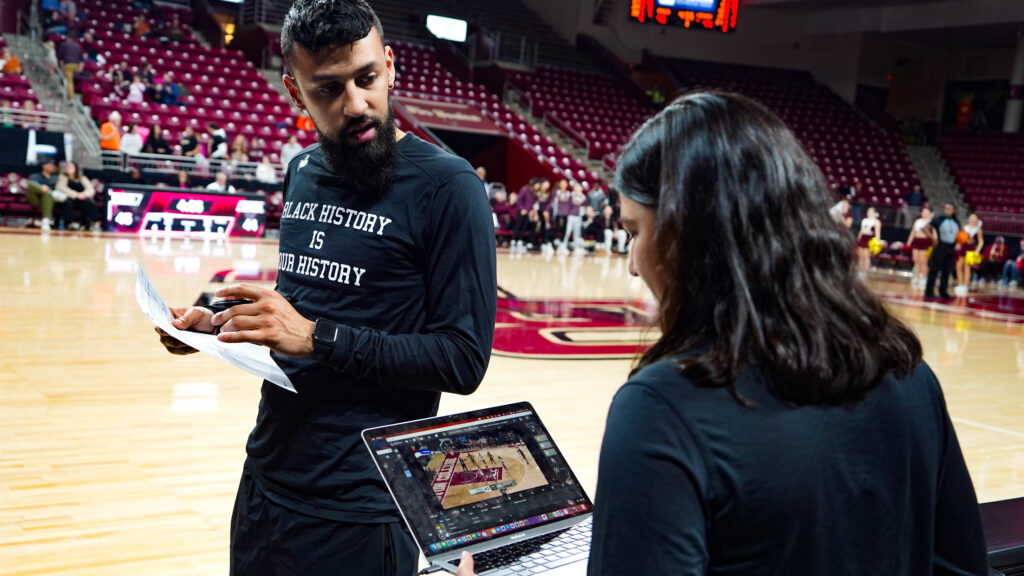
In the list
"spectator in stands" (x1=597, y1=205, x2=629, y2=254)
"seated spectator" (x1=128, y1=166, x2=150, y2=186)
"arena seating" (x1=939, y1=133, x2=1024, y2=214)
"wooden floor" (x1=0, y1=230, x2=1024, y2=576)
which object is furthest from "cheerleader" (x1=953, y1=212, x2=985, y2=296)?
"seated spectator" (x1=128, y1=166, x2=150, y2=186)

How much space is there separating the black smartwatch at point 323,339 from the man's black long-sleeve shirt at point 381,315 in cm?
6

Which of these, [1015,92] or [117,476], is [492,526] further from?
[1015,92]

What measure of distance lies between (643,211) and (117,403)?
447cm

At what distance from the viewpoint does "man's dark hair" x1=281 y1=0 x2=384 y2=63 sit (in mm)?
1628

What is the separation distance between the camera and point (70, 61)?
16453mm

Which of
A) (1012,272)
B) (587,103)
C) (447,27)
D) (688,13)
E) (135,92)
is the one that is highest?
(447,27)

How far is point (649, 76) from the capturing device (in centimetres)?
2711

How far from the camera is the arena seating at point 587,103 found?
2405 centimetres

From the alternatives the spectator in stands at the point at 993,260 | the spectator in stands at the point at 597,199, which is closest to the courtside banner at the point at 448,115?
the spectator in stands at the point at 597,199

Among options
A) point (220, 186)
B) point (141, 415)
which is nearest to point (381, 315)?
point (141, 415)

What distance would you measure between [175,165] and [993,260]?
15.3 metres

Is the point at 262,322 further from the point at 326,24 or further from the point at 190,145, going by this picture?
the point at 190,145

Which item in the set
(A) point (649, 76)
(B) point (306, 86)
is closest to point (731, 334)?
(B) point (306, 86)

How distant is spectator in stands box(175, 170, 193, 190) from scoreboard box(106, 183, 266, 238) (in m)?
0.21
